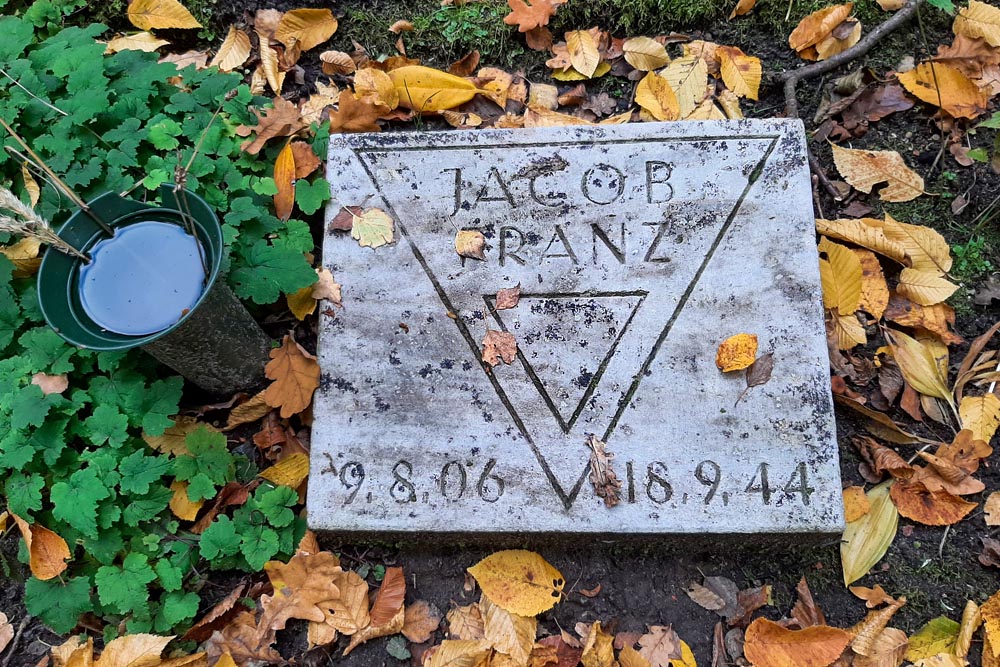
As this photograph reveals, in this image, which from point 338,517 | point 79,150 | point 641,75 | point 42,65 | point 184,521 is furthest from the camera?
point 641,75

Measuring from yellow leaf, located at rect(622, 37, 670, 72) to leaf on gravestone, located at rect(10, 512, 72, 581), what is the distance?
8.80 feet

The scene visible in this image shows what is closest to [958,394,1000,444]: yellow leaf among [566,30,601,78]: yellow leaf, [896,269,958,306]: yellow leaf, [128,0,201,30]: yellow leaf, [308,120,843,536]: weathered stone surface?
[896,269,958,306]: yellow leaf

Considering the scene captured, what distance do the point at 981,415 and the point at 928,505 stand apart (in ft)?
1.20

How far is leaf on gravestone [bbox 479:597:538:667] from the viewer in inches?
82.7

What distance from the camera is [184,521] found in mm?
2309

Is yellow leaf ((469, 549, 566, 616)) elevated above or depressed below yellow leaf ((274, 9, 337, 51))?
below

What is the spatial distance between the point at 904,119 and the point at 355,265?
221cm

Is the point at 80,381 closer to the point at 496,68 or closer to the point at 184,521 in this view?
the point at 184,521

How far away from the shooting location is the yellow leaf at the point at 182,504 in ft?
7.38

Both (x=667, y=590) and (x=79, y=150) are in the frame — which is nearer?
(x=667, y=590)

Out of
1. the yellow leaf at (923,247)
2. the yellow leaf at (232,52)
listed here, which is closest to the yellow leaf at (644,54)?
the yellow leaf at (923,247)

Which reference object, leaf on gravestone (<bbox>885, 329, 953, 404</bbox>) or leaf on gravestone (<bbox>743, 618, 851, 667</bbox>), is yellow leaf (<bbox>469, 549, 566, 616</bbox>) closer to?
leaf on gravestone (<bbox>743, 618, 851, 667</bbox>)

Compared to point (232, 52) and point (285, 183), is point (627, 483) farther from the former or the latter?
point (232, 52)

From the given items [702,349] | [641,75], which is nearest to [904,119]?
[641,75]
